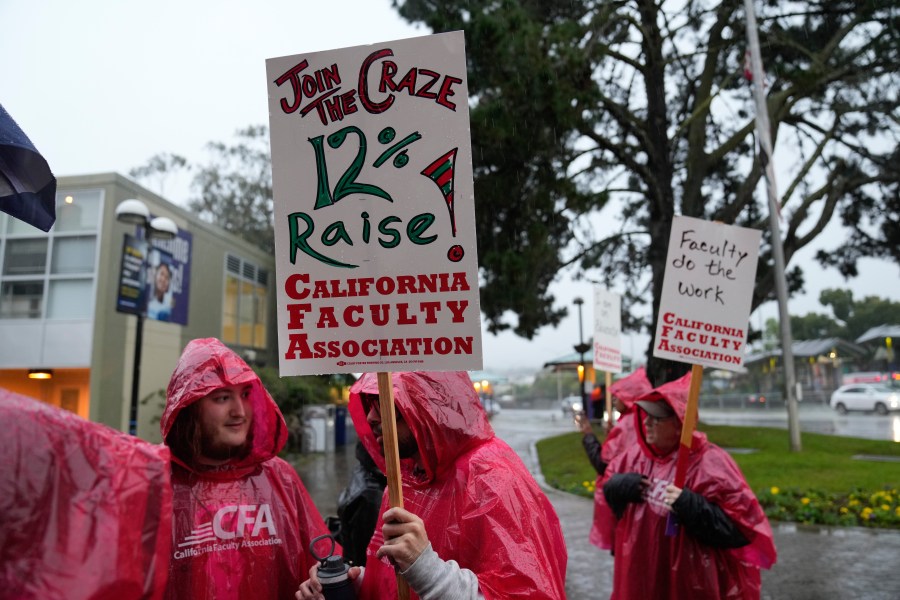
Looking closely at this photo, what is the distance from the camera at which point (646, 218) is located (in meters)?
21.2

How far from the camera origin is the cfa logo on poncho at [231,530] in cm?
235

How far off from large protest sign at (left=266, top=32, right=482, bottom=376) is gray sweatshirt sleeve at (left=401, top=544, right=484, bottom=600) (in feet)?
1.71

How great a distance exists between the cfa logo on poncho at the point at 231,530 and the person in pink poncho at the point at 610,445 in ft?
9.31

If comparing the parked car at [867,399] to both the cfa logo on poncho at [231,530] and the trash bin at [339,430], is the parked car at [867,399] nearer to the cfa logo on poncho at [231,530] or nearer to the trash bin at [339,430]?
the trash bin at [339,430]

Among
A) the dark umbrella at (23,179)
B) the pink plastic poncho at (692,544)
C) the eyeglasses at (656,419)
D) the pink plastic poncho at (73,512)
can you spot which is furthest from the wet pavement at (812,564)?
the pink plastic poncho at (73,512)

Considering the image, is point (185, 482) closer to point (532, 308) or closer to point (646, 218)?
point (532, 308)

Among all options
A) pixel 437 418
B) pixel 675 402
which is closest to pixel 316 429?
pixel 675 402

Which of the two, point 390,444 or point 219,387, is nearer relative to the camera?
point 390,444

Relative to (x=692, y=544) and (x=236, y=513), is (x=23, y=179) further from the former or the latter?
(x=692, y=544)

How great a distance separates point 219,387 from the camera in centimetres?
258

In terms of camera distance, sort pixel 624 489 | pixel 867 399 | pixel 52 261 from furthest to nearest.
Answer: pixel 867 399 → pixel 52 261 → pixel 624 489

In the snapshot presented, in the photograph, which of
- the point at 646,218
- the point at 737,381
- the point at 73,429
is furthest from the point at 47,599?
the point at 737,381

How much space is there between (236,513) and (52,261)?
1766cm

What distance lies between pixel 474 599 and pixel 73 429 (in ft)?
3.90
